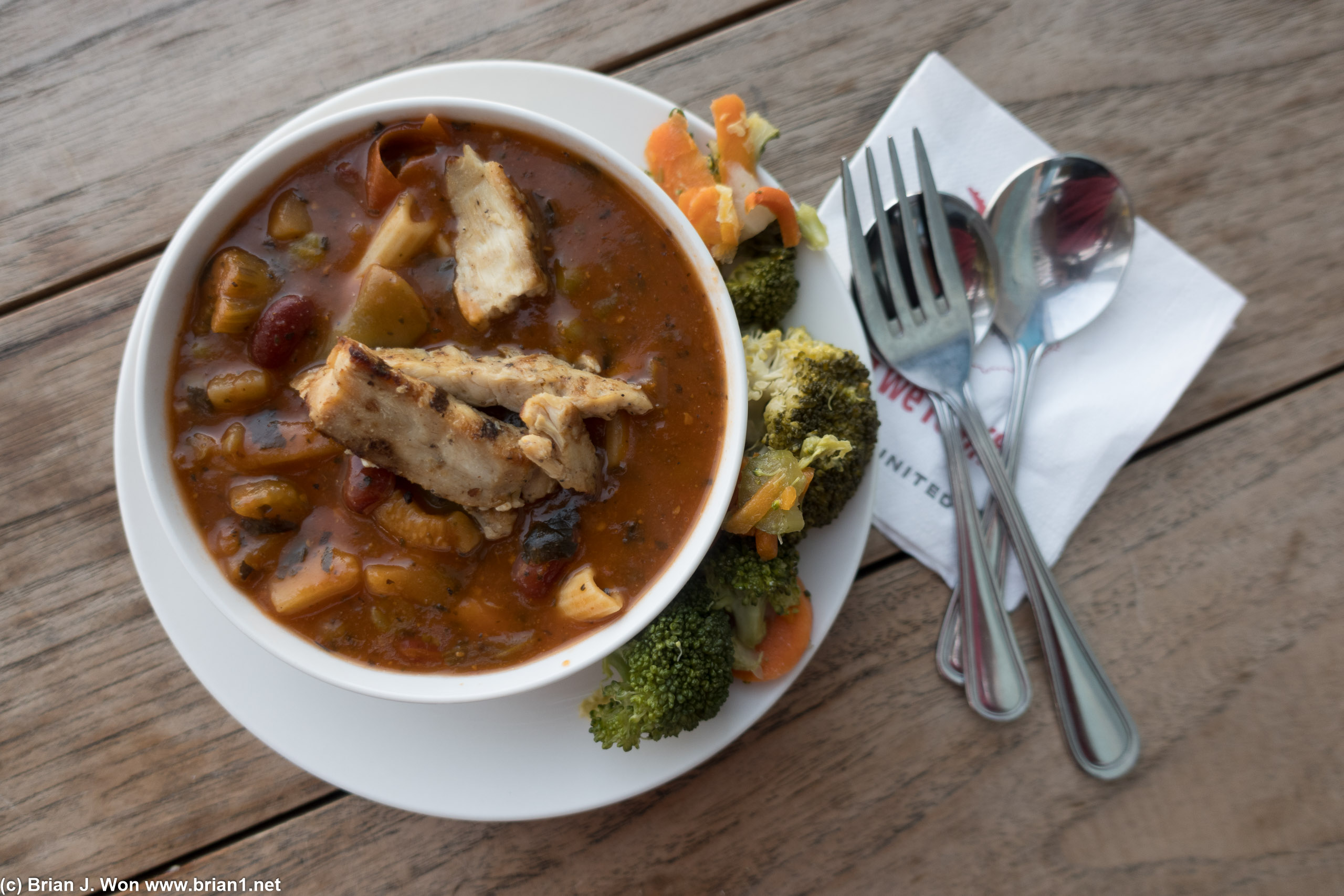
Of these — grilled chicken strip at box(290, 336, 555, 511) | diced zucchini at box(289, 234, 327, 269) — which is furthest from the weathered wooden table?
grilled chicken strip at box(290, 336, 555, 511)

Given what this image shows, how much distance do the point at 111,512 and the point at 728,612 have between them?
2.38 meters

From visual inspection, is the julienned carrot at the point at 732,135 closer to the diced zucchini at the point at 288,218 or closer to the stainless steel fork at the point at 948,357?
the stainless steel fork at the point at 948,357

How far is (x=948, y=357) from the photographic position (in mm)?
2910

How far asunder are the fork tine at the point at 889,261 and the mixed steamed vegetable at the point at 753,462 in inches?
11.8

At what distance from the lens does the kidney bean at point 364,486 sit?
224cm

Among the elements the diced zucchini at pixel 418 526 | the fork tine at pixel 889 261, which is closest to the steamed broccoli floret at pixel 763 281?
the fork tine at pixel 889 261

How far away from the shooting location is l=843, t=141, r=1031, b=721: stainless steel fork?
2.81 metres

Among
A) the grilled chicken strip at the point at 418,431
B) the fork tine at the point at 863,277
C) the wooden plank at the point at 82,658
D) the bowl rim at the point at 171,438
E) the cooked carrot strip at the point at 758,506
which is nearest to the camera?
the grilled chicken strip at the point at 418,431

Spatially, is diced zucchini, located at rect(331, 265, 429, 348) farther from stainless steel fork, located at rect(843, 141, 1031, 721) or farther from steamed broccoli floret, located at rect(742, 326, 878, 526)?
stainless steel fork, located at rect(843, 141, 1031, 721)

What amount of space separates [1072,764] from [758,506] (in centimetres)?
193

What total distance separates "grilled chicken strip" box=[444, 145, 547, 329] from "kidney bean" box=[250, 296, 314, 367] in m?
0.44

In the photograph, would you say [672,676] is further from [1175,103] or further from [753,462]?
[1175,103]

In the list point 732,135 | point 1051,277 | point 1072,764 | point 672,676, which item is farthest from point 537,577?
point 1072,764

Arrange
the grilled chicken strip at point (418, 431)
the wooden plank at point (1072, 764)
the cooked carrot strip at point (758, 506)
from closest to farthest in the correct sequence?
the grilled chicken strip at point (418, 431) < the cooked carrot strip at point (758, 506) < the wooden plank at point (1072, 764)
